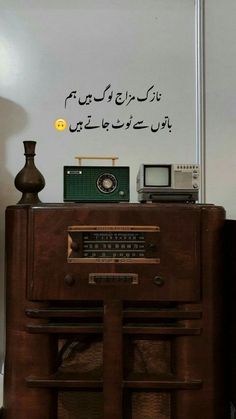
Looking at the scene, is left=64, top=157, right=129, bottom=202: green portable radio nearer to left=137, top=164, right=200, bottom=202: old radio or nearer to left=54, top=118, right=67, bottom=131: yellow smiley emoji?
left=137, top=164, right=200, bottom=202: old radio

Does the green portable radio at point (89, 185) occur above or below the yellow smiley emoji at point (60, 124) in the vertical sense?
below

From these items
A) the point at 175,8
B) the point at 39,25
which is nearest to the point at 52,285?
the point at 39,25

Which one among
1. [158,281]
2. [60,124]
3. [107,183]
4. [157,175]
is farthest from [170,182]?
[60,124]

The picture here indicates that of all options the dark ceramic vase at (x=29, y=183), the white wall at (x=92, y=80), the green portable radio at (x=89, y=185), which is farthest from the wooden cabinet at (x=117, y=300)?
the white wall at (x=92, y=80)

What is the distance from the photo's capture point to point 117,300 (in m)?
1.01

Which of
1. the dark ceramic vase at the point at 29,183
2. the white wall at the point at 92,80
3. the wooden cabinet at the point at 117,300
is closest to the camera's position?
the wooden cabinet at the point at 117,300

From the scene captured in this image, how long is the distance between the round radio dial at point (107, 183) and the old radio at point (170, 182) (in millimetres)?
84

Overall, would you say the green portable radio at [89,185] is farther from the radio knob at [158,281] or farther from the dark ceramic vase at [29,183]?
the radio knob at [158,281]

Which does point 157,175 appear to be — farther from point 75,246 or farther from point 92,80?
point 92,80

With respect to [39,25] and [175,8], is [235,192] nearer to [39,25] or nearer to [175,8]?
[175,8]

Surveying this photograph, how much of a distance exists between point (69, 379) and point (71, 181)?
0.54 meters

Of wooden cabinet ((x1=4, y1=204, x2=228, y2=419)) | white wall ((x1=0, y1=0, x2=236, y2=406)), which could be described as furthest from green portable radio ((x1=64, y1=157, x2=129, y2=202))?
white wall ((x1=0, y1=0, x2=236, y2=406))

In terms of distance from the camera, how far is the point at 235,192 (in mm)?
1545

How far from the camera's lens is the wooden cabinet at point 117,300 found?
1.01 metres
